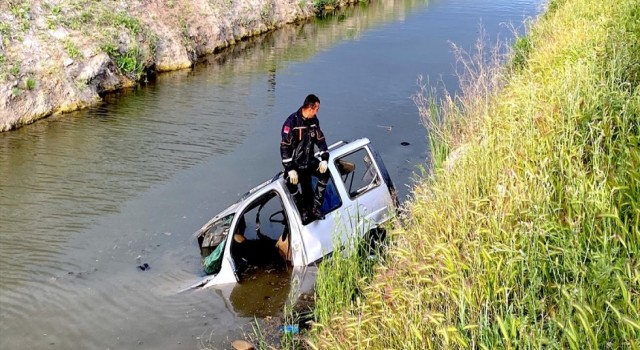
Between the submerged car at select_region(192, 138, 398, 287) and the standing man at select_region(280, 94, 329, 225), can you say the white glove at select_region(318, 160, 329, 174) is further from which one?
the submerged car at select_region(192, 138, 398, 287)

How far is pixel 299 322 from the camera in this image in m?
7.90

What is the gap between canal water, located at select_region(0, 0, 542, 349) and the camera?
28.3ft

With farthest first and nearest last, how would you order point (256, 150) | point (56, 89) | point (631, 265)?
point (56, 89), point (256, 150), point (631, 265)

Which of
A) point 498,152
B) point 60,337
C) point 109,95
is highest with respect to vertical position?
point 498,152

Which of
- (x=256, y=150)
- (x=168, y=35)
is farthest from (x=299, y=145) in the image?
(x=168, y=35)

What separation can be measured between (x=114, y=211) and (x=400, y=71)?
13203 millimetres

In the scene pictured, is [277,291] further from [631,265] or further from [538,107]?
[631,265]

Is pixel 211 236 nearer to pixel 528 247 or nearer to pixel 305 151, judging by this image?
pixel 305 151

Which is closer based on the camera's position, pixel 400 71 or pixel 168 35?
pixel 400 71

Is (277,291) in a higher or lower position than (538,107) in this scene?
lower

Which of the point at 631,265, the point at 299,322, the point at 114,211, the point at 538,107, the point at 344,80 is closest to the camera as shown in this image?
the point at 631,265

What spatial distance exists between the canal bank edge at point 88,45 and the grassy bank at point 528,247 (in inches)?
555

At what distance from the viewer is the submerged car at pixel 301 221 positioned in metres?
8.53

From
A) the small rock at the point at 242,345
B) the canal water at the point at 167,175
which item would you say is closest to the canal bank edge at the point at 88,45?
the canal water at the point at 167,175
